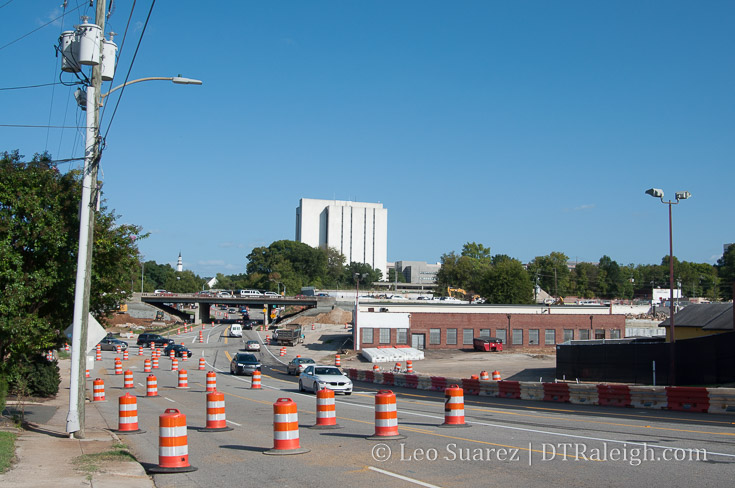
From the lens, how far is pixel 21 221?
19.1 metres

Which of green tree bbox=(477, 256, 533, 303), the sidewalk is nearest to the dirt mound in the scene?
green tree bbox=(477, 256, 533, 303)

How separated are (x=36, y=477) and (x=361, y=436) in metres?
6.47

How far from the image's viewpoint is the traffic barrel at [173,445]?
10703 millimetres

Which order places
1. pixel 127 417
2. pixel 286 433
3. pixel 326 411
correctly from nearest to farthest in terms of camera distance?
pixel 286 433, pixel 326 411, pixel 127 417

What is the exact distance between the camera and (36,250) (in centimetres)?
1891

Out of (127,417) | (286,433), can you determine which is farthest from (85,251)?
(286,433)

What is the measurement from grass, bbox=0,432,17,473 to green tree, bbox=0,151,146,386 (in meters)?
4.29

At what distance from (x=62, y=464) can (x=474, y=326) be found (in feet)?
209

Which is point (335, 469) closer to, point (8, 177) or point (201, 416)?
point (201, 416)

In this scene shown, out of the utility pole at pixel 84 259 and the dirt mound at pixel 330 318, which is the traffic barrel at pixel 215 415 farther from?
the dirt mound at pixel 330 318

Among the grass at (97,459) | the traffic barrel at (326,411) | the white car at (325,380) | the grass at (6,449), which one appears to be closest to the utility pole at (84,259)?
the grass at (6,449)

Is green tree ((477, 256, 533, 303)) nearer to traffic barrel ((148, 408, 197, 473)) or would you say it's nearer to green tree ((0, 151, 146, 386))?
green tree ((0, 151, 146, 386))

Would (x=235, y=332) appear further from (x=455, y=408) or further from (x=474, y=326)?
(x=455, y=408)

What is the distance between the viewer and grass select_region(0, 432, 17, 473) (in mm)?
10875
